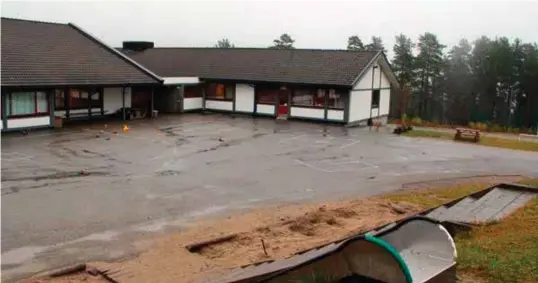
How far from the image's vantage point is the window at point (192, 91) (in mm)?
32953

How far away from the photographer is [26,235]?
9703 mm

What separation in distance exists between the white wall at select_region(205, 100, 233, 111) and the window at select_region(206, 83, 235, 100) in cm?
28

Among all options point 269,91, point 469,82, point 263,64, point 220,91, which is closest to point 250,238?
point 269,91

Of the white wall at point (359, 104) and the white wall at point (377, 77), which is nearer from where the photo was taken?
the white wall at point (359, 104)

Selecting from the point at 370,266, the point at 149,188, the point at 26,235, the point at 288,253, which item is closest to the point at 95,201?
the point at 149,188

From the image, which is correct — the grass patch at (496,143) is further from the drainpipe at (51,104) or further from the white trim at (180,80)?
the drainpipe at (51,104)

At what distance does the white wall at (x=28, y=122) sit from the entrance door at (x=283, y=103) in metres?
13.1

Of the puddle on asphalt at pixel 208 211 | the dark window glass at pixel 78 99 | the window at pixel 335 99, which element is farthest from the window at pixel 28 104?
the window at pixel 335 99

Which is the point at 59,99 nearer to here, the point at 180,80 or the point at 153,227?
the point at 180,80

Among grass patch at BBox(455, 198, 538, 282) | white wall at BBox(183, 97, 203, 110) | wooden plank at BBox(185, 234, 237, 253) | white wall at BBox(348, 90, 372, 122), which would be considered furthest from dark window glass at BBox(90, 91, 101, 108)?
grass patch at BBox(455, 198, 538, 282)

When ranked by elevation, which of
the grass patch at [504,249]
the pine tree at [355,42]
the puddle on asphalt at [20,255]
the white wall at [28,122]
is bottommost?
the puddle on asphalt at [20,255]

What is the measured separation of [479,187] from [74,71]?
1968cm

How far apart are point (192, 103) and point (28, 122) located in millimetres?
11731

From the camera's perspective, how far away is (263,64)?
1326 inches
